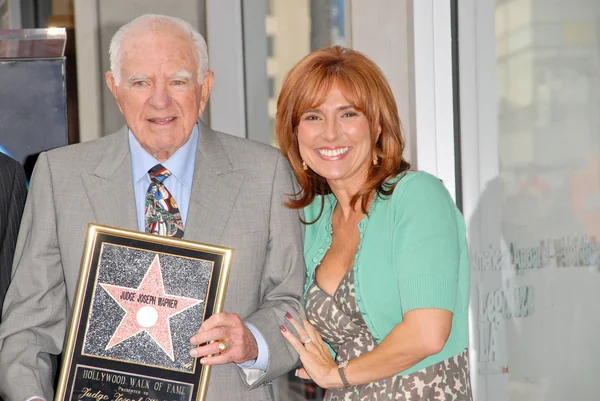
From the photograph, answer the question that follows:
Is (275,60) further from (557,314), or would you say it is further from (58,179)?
(58,179)

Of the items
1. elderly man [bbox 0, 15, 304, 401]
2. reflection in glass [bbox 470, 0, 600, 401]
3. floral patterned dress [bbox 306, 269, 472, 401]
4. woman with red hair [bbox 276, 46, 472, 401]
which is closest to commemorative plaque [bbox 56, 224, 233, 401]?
elderly man [bbox 0, 15, 304, 401]

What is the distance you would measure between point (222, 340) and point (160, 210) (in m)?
0.43

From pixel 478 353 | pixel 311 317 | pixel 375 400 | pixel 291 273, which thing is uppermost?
pixel 291 273

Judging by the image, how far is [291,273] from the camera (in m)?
2.46

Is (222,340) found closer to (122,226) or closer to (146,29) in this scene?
(122,226)

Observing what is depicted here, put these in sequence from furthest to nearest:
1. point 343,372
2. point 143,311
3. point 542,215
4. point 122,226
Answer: point 542,215 → point 343,372 → point 122,226 → point 143,311

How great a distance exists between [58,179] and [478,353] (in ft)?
8.65

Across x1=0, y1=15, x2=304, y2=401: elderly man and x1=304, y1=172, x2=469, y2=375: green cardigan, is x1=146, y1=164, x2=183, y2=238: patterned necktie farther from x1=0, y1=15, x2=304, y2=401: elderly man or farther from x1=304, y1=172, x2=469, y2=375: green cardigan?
x1=304, y1=172, x2=469, y2=375: green cardigan

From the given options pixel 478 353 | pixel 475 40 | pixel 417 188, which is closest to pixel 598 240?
pixel 478 353

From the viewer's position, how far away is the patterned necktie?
2375 mm

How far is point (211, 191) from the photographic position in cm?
243

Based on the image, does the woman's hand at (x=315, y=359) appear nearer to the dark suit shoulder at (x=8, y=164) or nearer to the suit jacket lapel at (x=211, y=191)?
the suit jacket lapel at (x=211, y=191)

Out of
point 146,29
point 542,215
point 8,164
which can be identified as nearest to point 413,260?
point 146,29

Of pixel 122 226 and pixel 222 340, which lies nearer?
pixel 222 340
